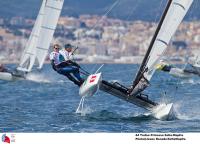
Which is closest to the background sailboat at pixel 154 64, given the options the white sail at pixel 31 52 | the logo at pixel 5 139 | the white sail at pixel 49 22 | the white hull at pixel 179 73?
the logo at pixel 5 139

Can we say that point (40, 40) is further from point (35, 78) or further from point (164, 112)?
point (164, 112)

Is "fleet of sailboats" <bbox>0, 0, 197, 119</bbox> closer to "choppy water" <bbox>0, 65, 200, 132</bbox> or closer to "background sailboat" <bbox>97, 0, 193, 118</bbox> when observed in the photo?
"background sailboat" <bbox>97, 0, 193, 118</bbox>

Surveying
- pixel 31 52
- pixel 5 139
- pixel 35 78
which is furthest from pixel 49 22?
pixel 5 139

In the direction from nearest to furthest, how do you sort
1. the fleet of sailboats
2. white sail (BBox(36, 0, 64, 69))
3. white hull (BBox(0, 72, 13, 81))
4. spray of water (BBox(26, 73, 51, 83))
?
the fleet of sailboats, white sail (BBox(36, 0, 64, 69)), white hull (BBox(0, 72, 13, 81)), spray of water (BBox(26, 73, 51, 83))

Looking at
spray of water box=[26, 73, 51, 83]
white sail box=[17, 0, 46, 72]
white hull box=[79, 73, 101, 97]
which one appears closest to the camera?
white hull box=[79, 73, 101, 97]

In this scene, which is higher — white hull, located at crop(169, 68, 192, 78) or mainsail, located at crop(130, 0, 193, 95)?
white hull, located at crop(169, 68, 192, 78)

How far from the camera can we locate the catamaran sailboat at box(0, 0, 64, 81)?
40.2 metres

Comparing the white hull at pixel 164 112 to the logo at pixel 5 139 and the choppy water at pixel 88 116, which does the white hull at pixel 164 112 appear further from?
the logo at pixel 5 139

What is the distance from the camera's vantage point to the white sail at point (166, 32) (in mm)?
21422

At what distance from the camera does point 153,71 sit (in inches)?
847

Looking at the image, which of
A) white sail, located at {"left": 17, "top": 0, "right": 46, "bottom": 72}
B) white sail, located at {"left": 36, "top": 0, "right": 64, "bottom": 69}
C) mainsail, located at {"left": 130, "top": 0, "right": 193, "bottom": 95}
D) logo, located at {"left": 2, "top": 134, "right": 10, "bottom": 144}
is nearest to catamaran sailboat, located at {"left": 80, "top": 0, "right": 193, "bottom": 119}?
mainsail, located at {"left": 130, "top": 0, "right": 193, "bottom": 95}

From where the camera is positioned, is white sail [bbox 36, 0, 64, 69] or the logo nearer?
the logo

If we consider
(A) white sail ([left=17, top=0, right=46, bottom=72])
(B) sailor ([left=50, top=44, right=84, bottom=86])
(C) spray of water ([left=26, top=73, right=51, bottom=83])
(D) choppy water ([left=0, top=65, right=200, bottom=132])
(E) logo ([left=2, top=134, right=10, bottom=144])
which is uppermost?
(A) white sail ([left=17, top=0, right=46, bottom=72])

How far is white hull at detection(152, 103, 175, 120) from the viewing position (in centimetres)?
2136
